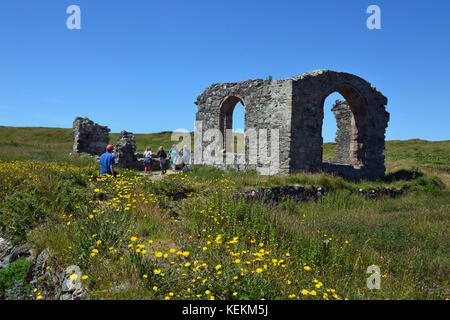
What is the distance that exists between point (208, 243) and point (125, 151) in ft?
48.4

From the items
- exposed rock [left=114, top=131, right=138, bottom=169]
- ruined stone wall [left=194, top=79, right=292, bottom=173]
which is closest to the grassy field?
ruined stone wall [left=194, top=79, right=292, bottom=173]

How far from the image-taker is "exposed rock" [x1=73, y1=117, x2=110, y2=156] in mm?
20266

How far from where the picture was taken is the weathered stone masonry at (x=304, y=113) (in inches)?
514

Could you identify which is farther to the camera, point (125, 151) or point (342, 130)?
point (342, 130)

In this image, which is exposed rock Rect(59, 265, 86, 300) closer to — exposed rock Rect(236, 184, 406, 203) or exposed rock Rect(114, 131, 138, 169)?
exposed rock Rect(236, 184, 406, 203)

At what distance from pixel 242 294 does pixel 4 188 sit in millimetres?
7470

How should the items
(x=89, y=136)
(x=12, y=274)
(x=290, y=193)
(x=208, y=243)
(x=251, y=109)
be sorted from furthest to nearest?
(x=89, y=136)
(x=251, y=109)
(x=290, y=193)
(x=12, y=274)
(x=208, y=243)

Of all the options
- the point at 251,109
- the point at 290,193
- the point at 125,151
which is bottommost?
the point at 290,193

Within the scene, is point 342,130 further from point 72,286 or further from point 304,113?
point 72,286

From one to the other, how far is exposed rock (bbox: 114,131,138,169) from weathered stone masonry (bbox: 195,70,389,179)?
191 inches

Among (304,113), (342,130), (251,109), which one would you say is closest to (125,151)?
(251,109)

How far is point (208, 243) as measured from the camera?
4211 mm
